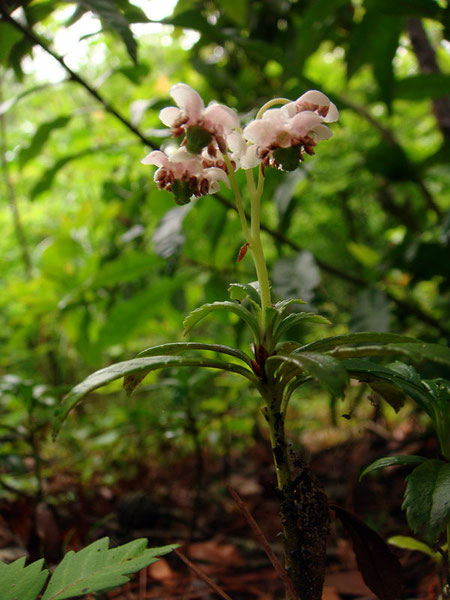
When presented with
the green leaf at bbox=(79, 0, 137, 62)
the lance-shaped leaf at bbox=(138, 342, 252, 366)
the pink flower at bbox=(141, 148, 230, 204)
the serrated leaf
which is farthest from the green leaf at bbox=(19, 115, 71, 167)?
the serrated leaf

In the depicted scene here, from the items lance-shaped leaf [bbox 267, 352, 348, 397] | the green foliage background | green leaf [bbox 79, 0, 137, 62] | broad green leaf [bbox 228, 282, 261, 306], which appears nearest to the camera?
lance-shaped leaf [bbox 267, 352, 348, 397]

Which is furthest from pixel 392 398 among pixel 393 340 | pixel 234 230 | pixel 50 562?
pixel 234 230

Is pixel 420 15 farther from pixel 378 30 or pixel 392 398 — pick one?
pixel 392 398

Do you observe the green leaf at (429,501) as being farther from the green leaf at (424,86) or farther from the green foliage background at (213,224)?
the green leaf at (424,86)

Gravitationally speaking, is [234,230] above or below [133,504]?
above

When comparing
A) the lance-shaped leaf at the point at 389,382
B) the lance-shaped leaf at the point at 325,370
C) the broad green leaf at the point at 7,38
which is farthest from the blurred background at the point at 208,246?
the lance-shaped leaf at the point at 325,370

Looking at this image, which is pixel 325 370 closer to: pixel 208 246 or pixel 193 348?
pixel 193 348

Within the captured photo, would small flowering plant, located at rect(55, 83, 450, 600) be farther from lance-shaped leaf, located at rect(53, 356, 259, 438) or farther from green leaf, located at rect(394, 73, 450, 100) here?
green leaf, located at rect(394, 73, 450, 100)
